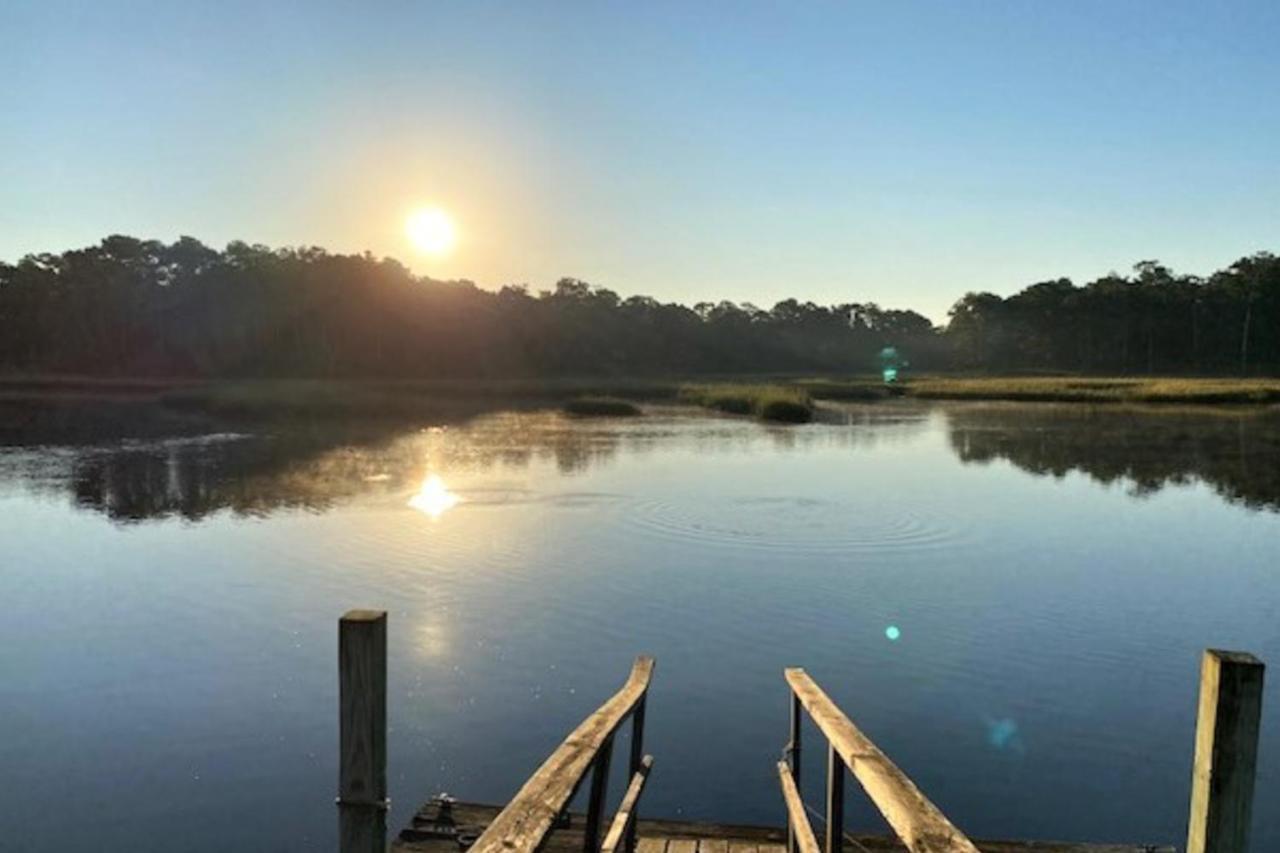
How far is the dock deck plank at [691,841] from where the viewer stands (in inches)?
268

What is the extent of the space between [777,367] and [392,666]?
152m

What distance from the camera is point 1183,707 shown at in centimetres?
1110

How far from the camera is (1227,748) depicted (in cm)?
395

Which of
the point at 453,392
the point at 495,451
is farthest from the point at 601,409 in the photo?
the point at 453,392

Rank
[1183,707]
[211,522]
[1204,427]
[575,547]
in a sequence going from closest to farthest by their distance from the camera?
[1183,707]
[575,547]
[211,522]
[1204,427]

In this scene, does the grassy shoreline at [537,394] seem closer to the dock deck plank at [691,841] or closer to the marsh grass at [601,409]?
the marsh grass at [601,409]

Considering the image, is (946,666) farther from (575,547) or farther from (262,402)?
(262,402)

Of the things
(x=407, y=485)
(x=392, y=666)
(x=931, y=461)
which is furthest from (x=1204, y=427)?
(x=392, y=666)

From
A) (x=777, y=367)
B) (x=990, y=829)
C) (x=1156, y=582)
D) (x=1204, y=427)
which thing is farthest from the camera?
(x=777, y=367)

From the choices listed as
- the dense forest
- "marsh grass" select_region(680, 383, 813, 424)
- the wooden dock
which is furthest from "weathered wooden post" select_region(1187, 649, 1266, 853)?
the dense forest

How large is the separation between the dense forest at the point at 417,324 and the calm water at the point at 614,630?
87.6m

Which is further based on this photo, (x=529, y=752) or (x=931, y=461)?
(x=931, y=461)

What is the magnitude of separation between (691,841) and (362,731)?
386cm

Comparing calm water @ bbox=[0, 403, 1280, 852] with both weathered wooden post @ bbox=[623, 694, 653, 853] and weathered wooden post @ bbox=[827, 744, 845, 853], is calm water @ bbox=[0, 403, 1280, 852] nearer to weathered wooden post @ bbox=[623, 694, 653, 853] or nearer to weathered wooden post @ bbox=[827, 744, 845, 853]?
weathered wooden post @ bbox=[623, 694, 653, 853]
